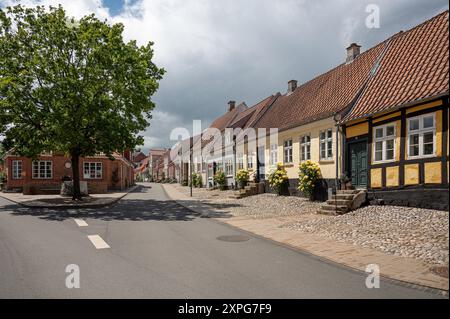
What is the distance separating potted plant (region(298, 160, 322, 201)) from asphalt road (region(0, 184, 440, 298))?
24.7ft

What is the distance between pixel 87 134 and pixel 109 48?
15.1 feet

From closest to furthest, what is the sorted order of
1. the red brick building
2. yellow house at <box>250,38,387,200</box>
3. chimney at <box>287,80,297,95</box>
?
yellow house at <box>250,38,387,200</box> → chimney at <box>287,80,297,95</box> → the red brick building

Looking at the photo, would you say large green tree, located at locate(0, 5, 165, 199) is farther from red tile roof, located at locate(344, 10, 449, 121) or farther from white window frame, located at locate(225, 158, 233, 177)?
white window frame, located at locate(225, 158, 233, 177)

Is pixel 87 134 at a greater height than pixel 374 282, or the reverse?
pixel 87 134

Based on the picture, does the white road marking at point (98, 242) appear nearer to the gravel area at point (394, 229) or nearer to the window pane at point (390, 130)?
the gravel area at point (394, 229)

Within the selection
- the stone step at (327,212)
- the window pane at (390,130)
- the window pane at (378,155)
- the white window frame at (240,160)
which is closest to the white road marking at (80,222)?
the stone step at (327,212)

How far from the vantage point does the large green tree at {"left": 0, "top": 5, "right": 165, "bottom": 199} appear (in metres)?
14.4

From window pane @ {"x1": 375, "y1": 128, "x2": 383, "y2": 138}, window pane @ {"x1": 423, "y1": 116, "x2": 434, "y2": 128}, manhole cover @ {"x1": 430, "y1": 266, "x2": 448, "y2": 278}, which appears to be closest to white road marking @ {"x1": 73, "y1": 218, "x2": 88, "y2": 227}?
manhole cover @ {"x1": 430, "y1": 266, "x2": 448, "y2": 278}

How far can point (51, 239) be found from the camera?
8.24m

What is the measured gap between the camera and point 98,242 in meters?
7.91

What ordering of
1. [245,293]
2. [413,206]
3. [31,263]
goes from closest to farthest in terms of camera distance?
1. [245,293]
2. [31,263]
3. [413,206]

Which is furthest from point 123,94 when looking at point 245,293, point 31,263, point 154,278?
point 245,293

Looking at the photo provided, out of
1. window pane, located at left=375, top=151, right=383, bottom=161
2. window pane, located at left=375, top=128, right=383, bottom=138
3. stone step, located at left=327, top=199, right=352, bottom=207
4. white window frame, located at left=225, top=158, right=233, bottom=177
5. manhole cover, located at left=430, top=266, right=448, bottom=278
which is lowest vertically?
manhole cover, located at left=430, top=266, right=448, bottom=278
